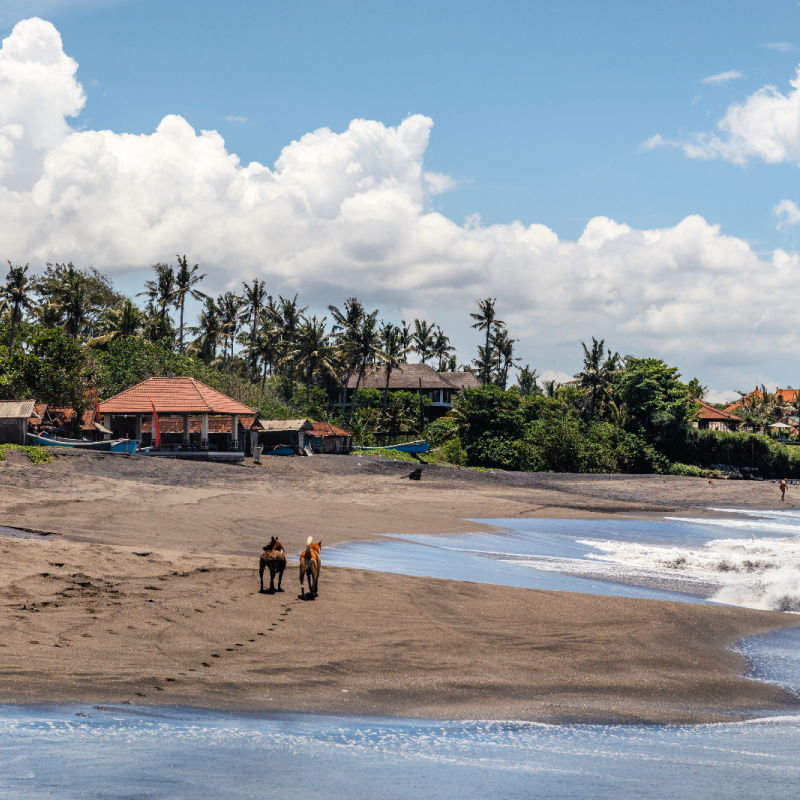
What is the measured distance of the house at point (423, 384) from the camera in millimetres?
97812

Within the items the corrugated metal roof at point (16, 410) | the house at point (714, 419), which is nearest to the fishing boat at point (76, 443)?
the corrugated metal roof at point (16, 410)

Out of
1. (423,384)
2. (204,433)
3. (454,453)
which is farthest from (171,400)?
(423,384)

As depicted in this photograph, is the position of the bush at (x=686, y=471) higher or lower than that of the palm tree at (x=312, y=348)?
lower

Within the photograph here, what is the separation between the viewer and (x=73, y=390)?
49062 millimetres

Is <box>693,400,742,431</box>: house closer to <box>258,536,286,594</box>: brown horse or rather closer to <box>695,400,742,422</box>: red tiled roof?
<box>695,400,742,422</box>: red tiled roof

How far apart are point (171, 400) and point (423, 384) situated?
51090mm

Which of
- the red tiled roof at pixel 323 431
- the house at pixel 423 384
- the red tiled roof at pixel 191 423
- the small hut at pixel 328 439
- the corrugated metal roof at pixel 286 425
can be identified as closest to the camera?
the red tiled roof at pixel 191 423

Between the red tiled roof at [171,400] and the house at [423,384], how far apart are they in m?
45.4

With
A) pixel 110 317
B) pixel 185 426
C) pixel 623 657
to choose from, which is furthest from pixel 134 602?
pixel 110 317

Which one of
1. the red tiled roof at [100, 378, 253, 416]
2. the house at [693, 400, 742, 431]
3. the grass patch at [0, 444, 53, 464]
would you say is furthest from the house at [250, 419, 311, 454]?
the house at [693, 400, 742, 431]

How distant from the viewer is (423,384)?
9819 cm

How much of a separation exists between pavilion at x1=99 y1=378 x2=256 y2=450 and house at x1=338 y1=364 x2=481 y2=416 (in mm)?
45523

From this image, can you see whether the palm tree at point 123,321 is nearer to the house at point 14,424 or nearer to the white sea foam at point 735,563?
the house at point 14,424

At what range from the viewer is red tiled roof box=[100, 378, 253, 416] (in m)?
48.7
